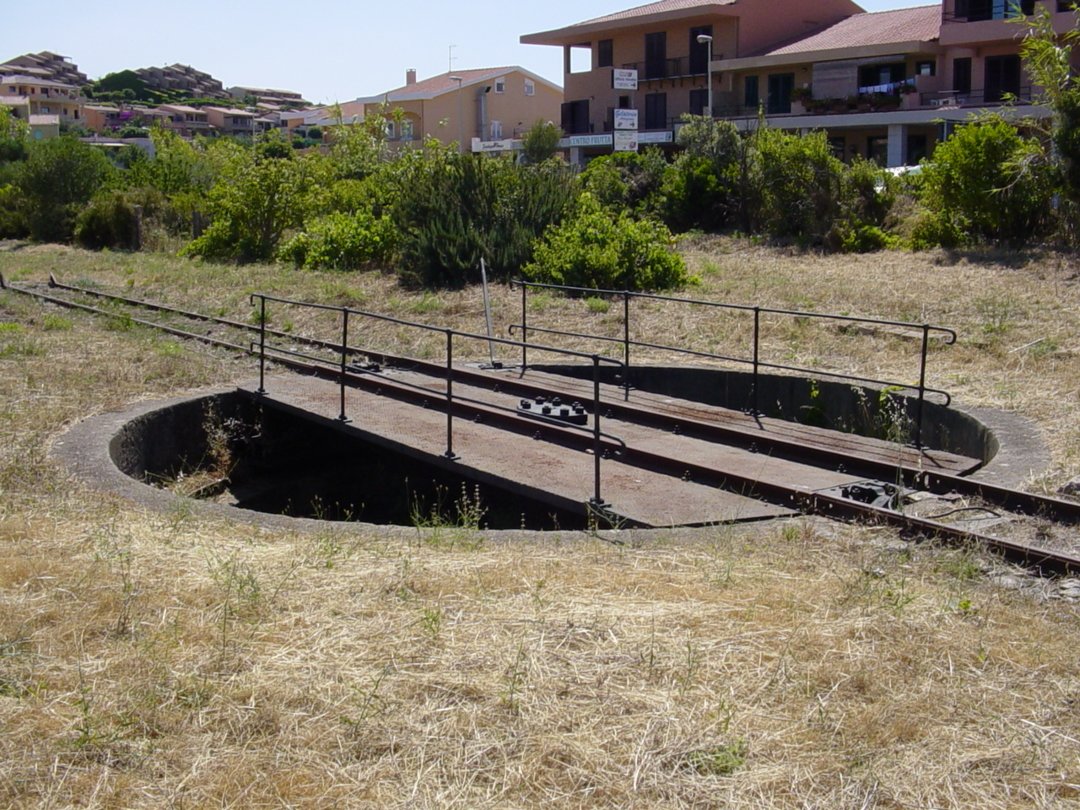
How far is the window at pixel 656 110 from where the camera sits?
53625 mm

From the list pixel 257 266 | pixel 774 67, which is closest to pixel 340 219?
pixel 257 266

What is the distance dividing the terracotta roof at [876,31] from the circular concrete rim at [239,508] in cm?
3618

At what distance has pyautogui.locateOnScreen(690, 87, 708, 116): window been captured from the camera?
51.5m

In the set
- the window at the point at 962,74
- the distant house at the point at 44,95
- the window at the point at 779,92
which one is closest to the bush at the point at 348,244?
the window at the point at 962,74

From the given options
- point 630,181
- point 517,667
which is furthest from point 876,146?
point 517,667

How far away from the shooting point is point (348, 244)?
23984 millimetres

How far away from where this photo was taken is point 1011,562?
280 inches

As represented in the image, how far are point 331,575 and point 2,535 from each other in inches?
89.3

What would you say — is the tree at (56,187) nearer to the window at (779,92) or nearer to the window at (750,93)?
the window at (750,93)

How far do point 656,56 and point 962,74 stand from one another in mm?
15297

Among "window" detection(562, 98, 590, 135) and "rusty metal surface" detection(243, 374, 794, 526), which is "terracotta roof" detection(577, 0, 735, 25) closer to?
"window" detection(562, 98, 590, 135)

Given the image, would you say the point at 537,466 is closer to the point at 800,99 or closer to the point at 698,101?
the point at 800,99

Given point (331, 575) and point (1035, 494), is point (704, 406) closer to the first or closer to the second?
point (1035, 494)

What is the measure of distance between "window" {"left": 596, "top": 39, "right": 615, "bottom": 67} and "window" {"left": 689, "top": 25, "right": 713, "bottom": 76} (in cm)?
475
